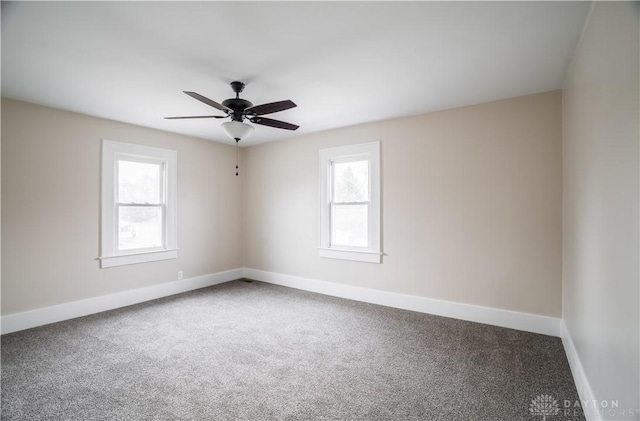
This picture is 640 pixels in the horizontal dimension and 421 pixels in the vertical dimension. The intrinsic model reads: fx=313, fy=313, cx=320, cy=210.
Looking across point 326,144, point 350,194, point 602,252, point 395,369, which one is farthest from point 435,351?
point 326,144

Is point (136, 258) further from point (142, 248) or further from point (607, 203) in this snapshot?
point (607, 203)

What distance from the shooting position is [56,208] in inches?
150

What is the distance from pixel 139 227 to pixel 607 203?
5.20 metres

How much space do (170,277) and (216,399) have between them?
3205 millimetres

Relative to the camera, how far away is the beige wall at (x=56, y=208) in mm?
3488

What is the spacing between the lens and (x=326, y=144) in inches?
197

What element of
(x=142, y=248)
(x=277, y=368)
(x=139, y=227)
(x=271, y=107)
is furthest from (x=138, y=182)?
(x=277, y=368)

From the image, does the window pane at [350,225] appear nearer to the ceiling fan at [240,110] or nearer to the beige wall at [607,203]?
the ceiling fan at [240,110]

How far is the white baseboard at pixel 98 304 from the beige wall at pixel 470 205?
2014 mm

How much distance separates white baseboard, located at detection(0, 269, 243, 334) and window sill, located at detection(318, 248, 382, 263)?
2.06 m

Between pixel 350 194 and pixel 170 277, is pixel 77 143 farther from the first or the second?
pixel 350 194

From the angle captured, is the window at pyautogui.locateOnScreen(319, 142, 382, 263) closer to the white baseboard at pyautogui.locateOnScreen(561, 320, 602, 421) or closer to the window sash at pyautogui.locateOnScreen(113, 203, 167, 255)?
the white baseboard at pyautogui.locateOnScreen(561, 320, 602, 421)

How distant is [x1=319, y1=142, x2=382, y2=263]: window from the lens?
14.9 feet

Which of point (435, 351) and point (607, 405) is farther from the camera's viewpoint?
point (435, 351)
